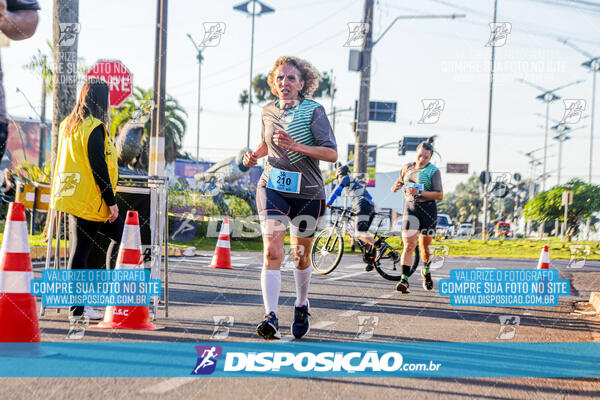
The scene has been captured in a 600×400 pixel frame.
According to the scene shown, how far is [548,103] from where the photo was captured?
5762 mm

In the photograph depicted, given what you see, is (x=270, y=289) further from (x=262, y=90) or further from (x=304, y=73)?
(x=262, y=90)

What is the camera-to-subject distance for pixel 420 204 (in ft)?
26.7

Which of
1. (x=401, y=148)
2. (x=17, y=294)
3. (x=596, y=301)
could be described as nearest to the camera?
(x=17, y=294)

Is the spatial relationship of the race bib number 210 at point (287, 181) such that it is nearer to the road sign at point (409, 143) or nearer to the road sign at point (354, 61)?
the road sign at point (354, 61)

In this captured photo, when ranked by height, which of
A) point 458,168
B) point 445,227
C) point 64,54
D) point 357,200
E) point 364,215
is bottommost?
point 445,227

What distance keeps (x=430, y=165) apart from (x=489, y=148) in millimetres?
2220

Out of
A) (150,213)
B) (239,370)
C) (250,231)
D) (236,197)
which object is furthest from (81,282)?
(236,197)

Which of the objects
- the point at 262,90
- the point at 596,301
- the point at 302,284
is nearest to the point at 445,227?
the point at 596,301

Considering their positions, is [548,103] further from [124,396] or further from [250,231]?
[250,231]

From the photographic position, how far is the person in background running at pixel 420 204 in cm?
795

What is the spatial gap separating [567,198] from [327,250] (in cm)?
525

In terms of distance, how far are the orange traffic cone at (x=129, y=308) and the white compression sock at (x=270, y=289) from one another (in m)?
1.01

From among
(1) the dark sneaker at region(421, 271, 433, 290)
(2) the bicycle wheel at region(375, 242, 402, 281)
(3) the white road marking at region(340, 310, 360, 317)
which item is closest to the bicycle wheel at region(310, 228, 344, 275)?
(2) the bicycle wheel at region(375, 242, 402, 281)

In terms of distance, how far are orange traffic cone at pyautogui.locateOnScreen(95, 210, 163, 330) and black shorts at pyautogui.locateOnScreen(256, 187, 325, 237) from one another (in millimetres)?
1182
